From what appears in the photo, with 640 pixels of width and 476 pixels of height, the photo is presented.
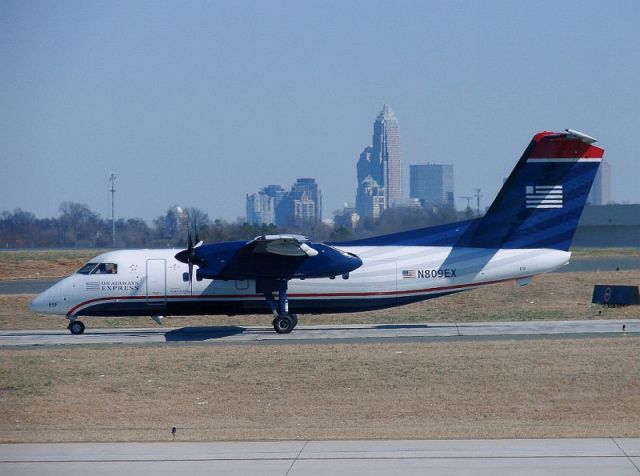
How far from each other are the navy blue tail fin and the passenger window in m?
10.5

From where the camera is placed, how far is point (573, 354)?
2222cm

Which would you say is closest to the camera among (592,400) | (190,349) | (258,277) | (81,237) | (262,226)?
(592,400)

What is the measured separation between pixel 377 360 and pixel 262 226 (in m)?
16.9

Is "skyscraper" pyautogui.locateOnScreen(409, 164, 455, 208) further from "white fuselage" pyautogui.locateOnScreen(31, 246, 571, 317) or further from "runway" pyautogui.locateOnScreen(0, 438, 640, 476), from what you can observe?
"runway" pyautogui.locateOnScreen(0, 438, 640, 476)

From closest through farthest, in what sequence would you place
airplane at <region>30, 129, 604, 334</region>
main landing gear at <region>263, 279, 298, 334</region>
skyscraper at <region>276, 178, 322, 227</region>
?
airplane at <region>30, 129, 604, 334</region>
main landing gear at <region>263, 279, 298, 334</region>
skyscraper at <region>276, 178, 322, 227</region>

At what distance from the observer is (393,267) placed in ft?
91.1

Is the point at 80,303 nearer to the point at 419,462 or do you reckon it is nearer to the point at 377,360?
the point at 377,360

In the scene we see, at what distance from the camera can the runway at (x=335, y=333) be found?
85.9ft

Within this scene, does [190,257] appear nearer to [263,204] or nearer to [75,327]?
[75,327]

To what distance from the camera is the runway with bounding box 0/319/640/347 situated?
2619cm

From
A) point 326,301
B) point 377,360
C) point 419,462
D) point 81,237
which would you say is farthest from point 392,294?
point 81,237

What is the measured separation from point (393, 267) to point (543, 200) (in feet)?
16.3

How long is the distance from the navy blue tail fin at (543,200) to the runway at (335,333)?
2.66 metres

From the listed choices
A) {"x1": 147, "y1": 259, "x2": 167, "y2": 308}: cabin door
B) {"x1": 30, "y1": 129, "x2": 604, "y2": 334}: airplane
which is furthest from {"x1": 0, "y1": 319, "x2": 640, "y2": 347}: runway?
{"x1": 147, "y1": 259, "x2": 167, "y2": 308}: cabin door
